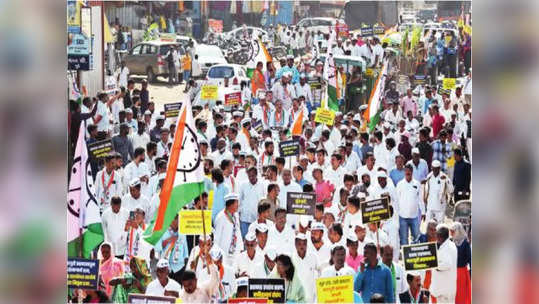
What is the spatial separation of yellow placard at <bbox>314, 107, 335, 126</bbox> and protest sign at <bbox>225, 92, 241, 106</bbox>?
71 centimetres

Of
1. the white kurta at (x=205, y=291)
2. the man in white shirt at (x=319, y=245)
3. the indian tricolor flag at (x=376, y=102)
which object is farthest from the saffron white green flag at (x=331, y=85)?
the white kurta at (x=205, y=291)

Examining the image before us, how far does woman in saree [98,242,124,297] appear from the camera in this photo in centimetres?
712

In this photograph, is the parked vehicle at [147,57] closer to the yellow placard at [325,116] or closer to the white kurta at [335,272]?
the yellow placard at [325,116]

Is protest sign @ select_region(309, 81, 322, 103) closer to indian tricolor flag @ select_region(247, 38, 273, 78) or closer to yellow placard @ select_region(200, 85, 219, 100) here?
indian tricolor flag @ select_region(247, 38, 273, 78)

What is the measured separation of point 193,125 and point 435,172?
7.10ft

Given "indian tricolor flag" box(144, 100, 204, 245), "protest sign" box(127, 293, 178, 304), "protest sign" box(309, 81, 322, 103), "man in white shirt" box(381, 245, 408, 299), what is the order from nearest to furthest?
"protest sign" box(127, 293, 178, 304), "indian tricolor flag" box(144, 100, 204, 245), "man in white shirt" box(381, 245, 408, 299), "protest sign" box(309, 81, 322, 103)

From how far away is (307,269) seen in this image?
6.96m

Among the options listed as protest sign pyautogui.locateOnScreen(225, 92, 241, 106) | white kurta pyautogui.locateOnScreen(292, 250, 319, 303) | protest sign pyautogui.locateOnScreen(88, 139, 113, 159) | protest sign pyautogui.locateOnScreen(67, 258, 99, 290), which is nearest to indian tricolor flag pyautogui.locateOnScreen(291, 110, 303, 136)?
protest sign pyautogui.locateOnScreen(225, 92, 241, 106)

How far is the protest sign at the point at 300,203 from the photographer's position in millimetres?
7191

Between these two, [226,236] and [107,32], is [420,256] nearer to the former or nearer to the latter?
[226,236]

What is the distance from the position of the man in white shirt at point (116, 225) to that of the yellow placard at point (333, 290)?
171 centimetres
